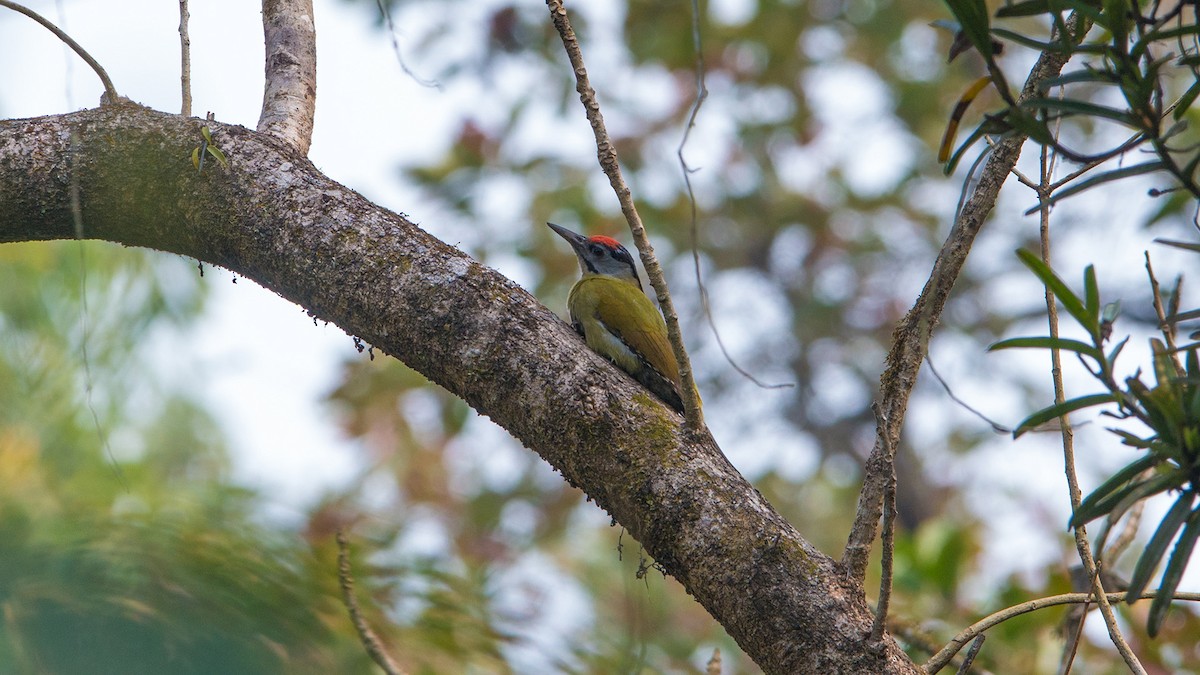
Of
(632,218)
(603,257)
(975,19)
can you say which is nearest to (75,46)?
(632,218)

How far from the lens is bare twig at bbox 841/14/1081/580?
194 centimetres

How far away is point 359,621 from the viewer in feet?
7.13

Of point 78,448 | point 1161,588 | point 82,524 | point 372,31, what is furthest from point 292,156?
point 372,31

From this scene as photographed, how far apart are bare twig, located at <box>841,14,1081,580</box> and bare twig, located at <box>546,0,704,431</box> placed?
1.27ft

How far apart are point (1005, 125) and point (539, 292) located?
7329 mm

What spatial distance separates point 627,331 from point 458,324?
84.9 inches

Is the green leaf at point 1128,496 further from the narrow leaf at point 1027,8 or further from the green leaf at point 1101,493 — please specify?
the narrow leaf at point 1027,8

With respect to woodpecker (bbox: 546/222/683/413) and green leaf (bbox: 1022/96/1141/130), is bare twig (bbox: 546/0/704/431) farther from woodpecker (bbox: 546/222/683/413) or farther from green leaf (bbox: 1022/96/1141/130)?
woodpecker (bbox: 546/222/683/413)

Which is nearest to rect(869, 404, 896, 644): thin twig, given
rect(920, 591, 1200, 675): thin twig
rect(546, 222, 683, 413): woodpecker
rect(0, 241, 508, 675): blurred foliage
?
rect(920, 591, 1200, 675): thin twig

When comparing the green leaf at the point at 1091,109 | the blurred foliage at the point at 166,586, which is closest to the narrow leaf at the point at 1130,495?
the green leaf at the point at 1091,109

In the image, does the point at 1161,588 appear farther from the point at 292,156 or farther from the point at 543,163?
the point at 543,163

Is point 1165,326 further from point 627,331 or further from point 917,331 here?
point 627,331

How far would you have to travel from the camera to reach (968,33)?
1.62 metres

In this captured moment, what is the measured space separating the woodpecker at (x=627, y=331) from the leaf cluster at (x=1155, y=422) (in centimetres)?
231
